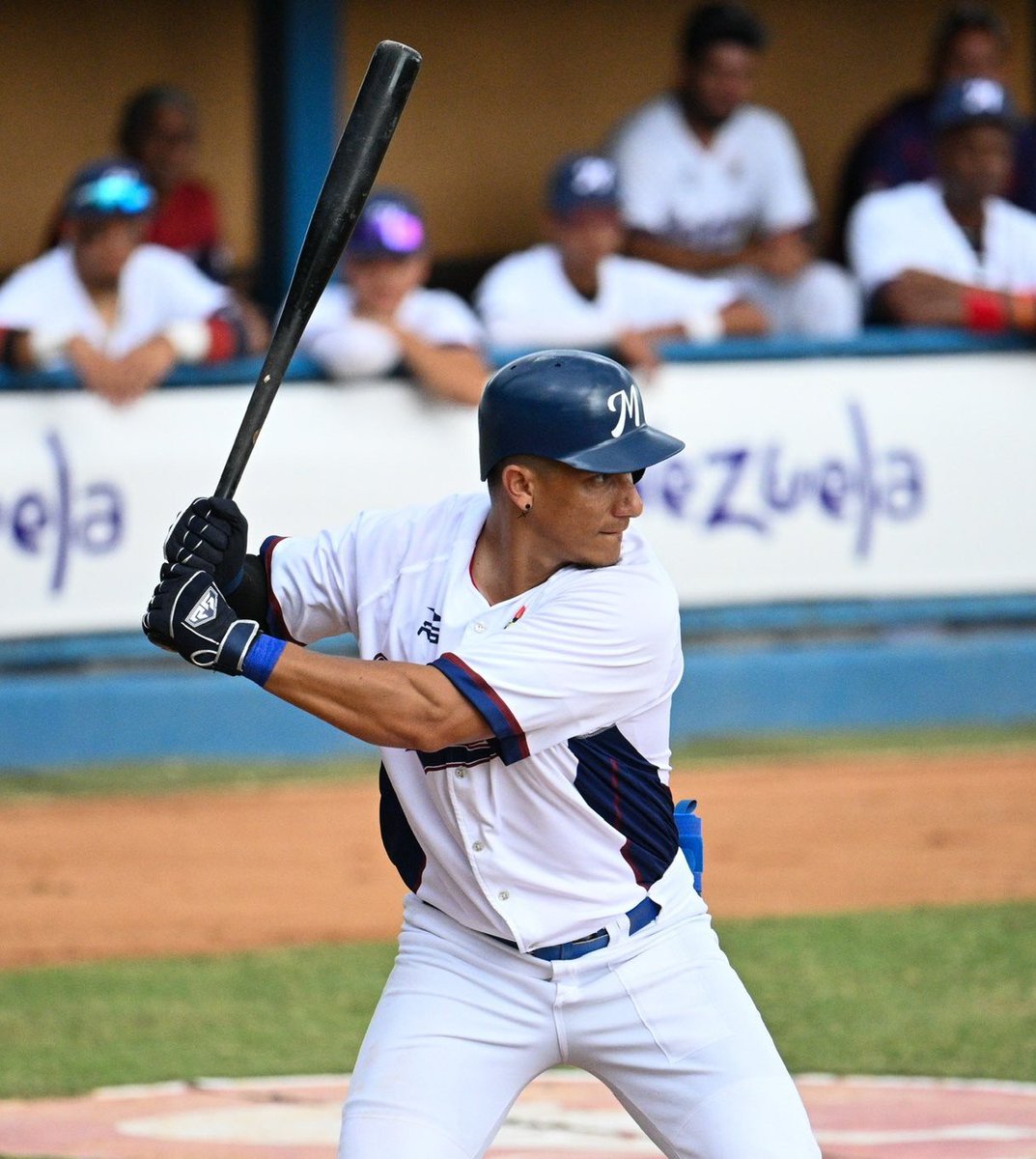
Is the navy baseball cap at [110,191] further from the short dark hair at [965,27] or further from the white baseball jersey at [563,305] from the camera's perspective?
the short dark hair at [965,27]

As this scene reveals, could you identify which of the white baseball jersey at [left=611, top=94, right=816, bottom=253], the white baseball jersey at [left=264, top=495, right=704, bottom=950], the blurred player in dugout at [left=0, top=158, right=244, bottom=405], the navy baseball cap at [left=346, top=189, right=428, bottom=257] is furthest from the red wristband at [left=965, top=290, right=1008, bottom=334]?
the white baseball jersey at [left=264, top=495, right=704, bottom=950]

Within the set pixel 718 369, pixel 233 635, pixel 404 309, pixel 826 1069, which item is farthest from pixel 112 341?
pixel 233 635

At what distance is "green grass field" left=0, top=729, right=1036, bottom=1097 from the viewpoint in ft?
16.4

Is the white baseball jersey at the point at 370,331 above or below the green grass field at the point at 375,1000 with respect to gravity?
above

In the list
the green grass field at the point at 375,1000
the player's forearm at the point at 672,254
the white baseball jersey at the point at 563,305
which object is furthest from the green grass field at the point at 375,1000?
the player's forearm at the point at 672,254

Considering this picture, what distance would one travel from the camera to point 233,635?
313cm

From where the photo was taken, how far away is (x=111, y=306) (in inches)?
313

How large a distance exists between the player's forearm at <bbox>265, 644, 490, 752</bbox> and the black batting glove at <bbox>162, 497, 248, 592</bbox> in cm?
23

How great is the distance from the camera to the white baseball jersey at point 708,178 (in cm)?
897

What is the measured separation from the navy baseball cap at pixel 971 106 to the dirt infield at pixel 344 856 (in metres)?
2.64

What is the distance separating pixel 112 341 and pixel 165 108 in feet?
3.79

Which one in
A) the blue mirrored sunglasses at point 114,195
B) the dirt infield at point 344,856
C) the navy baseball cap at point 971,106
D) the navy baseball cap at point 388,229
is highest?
the navy baseball cap at point 971,106

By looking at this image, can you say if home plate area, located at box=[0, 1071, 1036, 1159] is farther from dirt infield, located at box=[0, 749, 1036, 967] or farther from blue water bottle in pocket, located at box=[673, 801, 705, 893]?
dirt infield, located at box=[0, 749, 1036, 967]

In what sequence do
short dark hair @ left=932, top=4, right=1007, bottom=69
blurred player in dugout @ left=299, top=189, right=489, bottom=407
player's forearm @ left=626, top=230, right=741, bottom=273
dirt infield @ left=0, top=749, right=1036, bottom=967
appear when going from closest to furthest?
dirt infield @ left=0, top=749, right=1036, bottom=967 → blurred player in dugout @ left=299, top=189, right=489, bottom=407 → player's forearm @ left=626, top=230, right=741, bottom=273 → short dark hair @ left=932, top=4, right=1007, bottom=69
